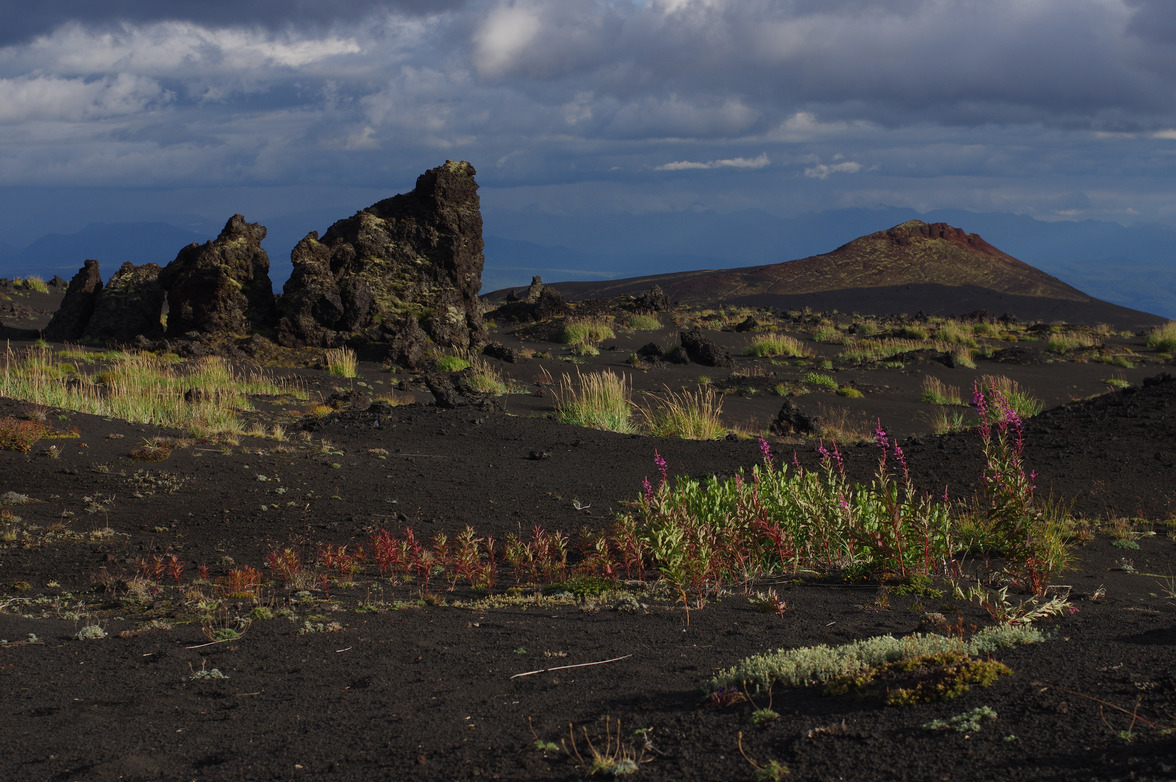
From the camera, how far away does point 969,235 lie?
65.1 metres

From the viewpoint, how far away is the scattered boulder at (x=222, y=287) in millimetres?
19328

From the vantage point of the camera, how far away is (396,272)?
835 inches

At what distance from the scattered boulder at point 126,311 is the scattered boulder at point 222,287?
1.57 feet

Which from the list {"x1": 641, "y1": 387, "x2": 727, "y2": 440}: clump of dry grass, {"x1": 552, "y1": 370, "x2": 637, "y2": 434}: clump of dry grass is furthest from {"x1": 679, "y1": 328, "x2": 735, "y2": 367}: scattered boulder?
{"x1": 641, "y1": 387, "x2": 727, "y2": 440}: clump of dry grass

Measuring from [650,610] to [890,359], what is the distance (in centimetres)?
2045

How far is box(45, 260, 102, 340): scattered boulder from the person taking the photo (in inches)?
820

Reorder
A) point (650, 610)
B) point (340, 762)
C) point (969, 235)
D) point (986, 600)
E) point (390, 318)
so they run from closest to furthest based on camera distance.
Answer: point (340, 762)
point (986, 600)
point (650, 610)
point (390, 318)
point (969, 235)

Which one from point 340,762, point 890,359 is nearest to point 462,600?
point 340,762

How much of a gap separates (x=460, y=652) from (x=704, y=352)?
18808mm

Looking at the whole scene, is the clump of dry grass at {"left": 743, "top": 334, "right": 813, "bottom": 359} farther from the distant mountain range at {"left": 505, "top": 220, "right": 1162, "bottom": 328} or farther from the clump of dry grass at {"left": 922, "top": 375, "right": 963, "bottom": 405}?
the distant mountain range at {"left": 505, "top": 220, "right": 1162, "bottom": 328}

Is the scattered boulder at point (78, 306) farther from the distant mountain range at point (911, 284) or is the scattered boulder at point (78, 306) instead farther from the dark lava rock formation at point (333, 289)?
the distant mountain range at point (911, 284)

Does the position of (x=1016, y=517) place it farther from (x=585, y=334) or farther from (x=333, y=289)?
(x=585, y=334)

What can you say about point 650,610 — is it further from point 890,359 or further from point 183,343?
point 890,359

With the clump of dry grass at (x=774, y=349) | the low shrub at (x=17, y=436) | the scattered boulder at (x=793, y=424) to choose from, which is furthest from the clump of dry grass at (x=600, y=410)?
the clump of dry grass at (x=774, y=349)
